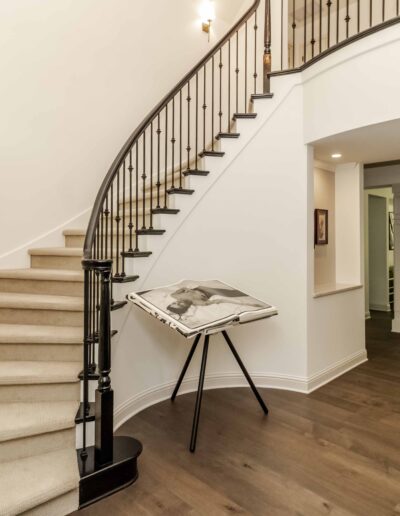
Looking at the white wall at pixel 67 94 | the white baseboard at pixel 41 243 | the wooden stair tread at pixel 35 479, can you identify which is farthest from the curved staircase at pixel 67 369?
the white wall at pixel 67 94

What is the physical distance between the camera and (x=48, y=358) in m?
2.44

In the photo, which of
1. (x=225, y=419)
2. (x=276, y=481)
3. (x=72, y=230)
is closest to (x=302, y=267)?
(x=225, y=419)

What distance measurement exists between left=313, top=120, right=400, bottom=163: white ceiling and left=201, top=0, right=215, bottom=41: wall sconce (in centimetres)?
268

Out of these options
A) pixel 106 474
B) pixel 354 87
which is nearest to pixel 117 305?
pixel 106 474

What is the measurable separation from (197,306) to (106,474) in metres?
1.12

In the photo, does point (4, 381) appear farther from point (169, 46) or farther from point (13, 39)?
point (169, 46)

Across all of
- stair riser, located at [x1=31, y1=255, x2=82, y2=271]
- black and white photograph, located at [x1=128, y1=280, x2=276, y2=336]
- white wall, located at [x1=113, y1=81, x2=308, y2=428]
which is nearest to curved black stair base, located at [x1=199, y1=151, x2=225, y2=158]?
white wall, located at [x1=113, y1=81, x2=308, y2=428]

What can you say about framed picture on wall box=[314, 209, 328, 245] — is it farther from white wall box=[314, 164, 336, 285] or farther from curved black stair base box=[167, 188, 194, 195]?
curved black stair base box=[167, 188, 194, 195]

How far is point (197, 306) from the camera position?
8.29ft

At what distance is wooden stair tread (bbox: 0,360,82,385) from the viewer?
2164 millimetres

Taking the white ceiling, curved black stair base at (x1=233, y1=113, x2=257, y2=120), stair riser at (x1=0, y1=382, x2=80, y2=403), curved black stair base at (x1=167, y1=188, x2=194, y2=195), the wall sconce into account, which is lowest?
stair riser at (x1=0, y1=382, x2=80, y2=403)

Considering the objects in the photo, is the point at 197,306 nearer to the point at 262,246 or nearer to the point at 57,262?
the point at 262,246

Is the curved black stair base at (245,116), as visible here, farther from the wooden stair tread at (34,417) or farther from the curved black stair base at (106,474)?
the curved black stair base at (106,474)

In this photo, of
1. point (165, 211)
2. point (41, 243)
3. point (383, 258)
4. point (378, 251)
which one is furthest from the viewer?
point (378, 251)
